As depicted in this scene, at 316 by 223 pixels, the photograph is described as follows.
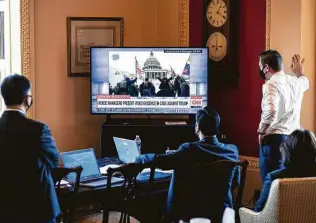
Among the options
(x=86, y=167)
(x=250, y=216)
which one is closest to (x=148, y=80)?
(x=86, y=167)

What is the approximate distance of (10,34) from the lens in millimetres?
5168

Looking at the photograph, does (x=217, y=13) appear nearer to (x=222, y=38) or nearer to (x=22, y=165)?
(x=222, y=38)

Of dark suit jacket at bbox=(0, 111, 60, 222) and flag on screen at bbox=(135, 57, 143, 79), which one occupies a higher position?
flag on screen at bbox=(135, 57, 143, 79)

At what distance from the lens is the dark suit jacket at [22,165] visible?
2.72 metres

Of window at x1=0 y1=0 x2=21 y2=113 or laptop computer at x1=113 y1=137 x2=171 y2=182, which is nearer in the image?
laptop computer at x1=113 y1=137 x2=171 y2=182

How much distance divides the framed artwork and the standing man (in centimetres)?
174

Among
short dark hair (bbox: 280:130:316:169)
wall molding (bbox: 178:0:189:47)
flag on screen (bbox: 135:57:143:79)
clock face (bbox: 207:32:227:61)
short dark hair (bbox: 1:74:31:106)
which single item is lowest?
short dark hair (bbox: 280:130:316:169)

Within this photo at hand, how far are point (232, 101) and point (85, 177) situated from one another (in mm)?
2227

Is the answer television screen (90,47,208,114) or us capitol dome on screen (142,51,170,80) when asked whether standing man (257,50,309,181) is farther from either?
us capitol dome on screen (142,51,170,80)

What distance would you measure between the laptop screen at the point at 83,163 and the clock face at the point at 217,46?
6.94ft

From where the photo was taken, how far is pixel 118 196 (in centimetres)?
370

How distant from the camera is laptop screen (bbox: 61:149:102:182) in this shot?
3.57m

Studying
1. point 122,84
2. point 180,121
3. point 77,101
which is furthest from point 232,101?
point 77,101

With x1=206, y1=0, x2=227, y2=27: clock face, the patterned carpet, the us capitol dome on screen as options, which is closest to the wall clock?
x1=206, y1=0, x2=227, y2=27: clock face
